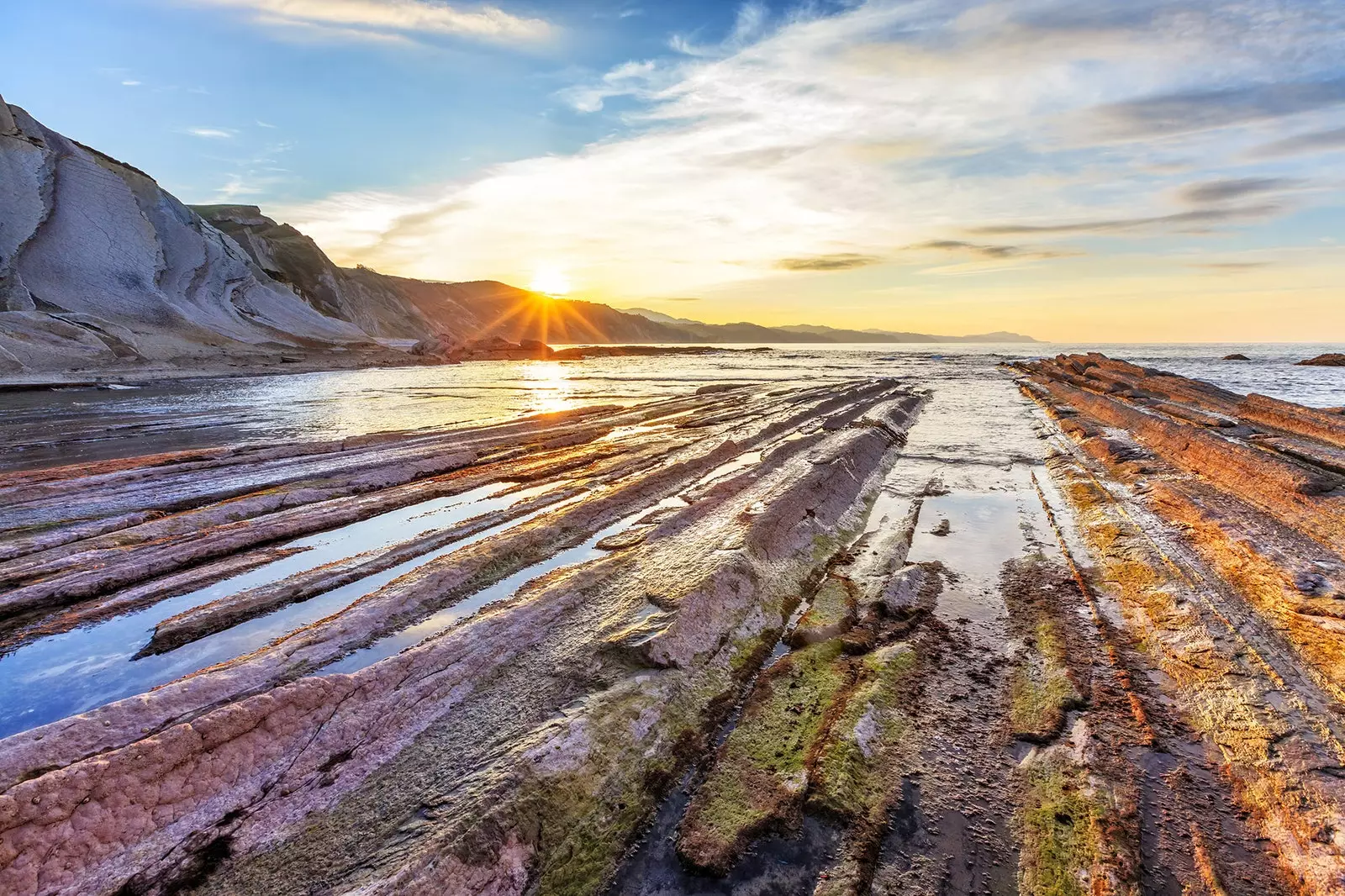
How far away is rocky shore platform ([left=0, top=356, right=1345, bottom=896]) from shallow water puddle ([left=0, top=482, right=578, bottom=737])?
4cm

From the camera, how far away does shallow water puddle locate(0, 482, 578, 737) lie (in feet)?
15.2

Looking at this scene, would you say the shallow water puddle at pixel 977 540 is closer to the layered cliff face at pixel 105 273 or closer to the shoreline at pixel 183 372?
the shoreline at pixel 183 372

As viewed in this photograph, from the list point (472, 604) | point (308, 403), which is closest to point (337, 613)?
point (472, 604)

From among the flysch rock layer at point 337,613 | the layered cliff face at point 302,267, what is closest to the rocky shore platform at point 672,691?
the flysch rock layer at point 337,613

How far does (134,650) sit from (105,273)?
65715mm

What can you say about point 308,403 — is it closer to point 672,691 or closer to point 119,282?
point 672,691

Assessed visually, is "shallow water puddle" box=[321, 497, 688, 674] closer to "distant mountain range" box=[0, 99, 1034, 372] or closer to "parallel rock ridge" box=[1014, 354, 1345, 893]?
"parallel rock ridge" box=[1014, 354, 1345, 893]

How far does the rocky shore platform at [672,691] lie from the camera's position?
124 inches

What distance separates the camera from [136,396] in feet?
88.0

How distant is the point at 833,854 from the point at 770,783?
1.92 ft

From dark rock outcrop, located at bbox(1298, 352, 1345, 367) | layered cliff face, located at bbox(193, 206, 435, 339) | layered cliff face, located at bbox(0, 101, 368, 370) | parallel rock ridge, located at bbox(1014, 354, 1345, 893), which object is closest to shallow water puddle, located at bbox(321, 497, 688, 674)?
parallel rock ridge, located at bbox(1014, 354, 1345, 893)

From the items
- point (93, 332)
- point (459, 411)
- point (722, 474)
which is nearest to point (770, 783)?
point (722, 474)

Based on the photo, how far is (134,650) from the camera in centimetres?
538

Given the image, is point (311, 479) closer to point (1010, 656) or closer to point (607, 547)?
point (607, 547)
